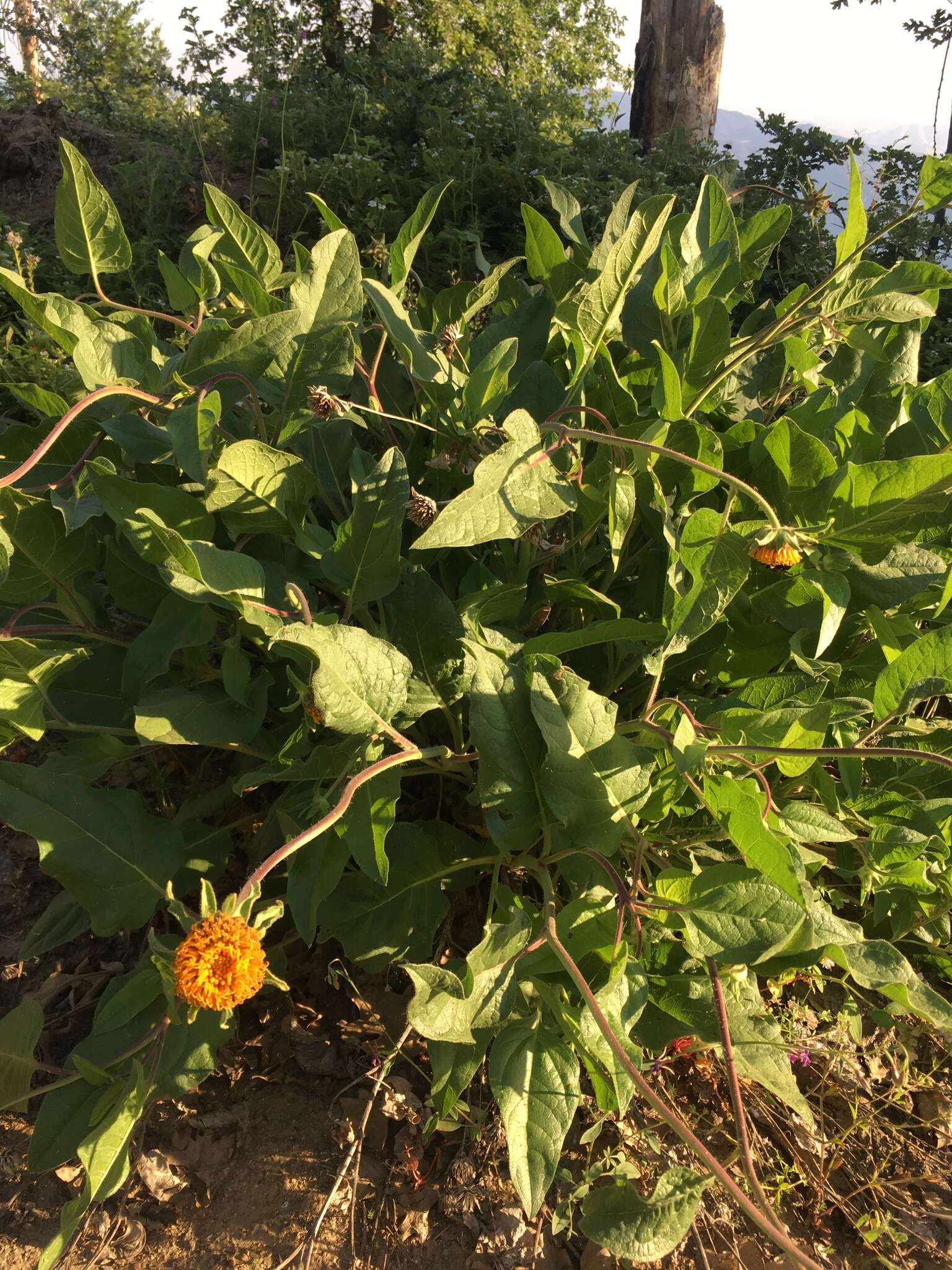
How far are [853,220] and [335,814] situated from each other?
134 cm

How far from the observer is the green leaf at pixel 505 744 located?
1371 mm

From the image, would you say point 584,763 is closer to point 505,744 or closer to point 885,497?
point 505,744

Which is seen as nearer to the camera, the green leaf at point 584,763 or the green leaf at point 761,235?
the green leaf at point 584,763

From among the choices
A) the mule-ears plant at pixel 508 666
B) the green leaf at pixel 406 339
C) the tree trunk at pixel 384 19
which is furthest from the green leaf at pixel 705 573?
the tree trunk at pixel 384 19

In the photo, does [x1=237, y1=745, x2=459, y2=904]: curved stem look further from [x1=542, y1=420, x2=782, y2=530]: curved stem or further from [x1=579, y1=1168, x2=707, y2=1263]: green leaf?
[x1=579, y1=1168, x2=707, y2=1263]: green leaf

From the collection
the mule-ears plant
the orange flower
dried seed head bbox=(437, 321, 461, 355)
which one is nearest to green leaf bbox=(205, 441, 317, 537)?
the mule-ears plant

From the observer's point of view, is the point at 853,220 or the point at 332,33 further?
the point at 332,33

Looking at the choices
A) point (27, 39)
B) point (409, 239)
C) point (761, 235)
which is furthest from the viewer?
point (27, 39)

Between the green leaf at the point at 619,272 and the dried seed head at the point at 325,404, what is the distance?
1.45ft

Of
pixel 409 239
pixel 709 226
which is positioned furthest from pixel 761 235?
pixel 409 239

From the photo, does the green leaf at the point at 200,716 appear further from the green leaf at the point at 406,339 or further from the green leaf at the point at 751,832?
the green leaf at the point at 751,832

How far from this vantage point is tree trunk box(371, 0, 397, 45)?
9.00 meters

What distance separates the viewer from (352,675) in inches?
51.1

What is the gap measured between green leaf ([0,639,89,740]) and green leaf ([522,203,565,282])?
126 cm
